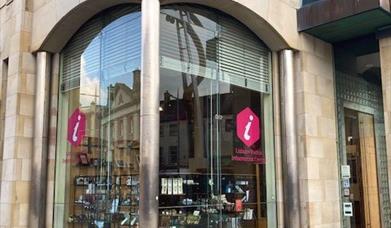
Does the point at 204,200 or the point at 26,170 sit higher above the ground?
the point at 26,170

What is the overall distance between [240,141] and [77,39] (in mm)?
5211

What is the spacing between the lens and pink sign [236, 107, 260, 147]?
11.1m

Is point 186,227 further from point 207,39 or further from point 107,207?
point 207,39

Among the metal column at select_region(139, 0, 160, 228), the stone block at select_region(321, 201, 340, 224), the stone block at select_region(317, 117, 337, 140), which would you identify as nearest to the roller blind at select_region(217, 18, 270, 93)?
the stone block at select_region(317, 117, 337, 140)

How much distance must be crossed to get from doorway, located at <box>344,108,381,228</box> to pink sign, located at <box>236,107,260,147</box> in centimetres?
284

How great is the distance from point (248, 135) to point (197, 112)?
172 cm

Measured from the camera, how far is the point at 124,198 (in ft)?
32.8

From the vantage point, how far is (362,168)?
12633 millimetres

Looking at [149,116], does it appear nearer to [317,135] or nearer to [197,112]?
[197,112]

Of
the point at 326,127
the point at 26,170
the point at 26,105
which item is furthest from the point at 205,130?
the point at 26,105

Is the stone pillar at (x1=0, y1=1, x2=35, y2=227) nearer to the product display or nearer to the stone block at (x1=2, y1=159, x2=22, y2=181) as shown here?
the stone block at (x1=2, y1=159, x2=22, y2=181)

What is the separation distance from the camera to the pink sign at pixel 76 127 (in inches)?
460

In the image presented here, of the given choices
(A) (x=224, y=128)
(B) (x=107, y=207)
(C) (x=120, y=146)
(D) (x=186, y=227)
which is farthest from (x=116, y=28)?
(D) (x=186, y=227)

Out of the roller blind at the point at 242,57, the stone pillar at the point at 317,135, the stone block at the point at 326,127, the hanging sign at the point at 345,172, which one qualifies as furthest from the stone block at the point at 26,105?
the hanging sign at the point at 345,172
